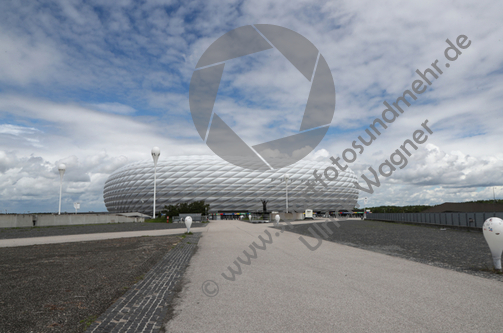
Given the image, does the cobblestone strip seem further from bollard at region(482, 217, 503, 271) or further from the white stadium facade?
the white stadium facade

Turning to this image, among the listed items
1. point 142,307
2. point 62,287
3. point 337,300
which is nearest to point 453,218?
point 337,300

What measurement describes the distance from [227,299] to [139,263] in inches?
161

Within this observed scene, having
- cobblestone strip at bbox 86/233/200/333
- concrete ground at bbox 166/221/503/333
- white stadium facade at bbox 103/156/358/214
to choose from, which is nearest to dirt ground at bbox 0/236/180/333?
cobblestone strip at bbox 86/233/200/333

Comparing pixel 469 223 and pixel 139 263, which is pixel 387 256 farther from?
pixel 469 223

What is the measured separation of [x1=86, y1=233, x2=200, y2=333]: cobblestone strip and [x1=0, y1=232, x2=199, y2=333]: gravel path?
0.53 feet

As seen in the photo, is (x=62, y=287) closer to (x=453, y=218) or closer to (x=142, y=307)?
(x=142, y=307)

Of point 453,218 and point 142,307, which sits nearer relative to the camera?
point 142,307

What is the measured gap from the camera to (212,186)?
79188 millimetres

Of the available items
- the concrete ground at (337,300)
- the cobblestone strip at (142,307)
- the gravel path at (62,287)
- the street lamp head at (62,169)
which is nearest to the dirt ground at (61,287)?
the gravel path at (62,287)

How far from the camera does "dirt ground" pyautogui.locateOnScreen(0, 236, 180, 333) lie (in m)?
3.73

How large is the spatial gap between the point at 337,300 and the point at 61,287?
4460 millimetres

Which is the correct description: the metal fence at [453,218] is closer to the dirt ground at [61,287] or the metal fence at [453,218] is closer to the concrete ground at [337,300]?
the concrete ground at [337,300]

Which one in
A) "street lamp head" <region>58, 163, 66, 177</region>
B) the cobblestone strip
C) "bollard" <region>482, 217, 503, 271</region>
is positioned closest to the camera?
the cobblestone strip

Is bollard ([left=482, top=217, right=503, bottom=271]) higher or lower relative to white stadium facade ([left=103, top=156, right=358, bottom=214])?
lower
